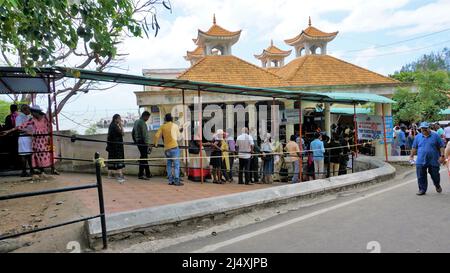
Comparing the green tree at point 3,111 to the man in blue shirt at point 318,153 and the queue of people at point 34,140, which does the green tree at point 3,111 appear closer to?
the queue of people at point 34,140

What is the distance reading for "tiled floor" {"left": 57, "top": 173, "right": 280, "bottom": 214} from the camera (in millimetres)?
6311

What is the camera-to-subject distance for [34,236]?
4.71 m

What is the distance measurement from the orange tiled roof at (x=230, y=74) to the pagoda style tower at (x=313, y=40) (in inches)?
229

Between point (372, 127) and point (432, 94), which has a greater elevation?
point (432, 94)

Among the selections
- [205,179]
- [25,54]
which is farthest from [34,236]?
[205,179]

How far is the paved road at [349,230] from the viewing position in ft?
14.7

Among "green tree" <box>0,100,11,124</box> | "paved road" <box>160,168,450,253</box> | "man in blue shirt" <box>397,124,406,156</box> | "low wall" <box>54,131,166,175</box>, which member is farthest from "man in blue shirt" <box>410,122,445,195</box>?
"green tree" <box>0,100,11,124</box>

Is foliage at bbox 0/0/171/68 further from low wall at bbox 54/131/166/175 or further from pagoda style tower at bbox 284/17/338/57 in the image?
pagoda style tower at bbox 284/17/338/57

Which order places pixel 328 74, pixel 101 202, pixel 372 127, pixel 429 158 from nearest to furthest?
pixel 101 202 < pixel 429 158 < pixel 372 127 < pixel 328 74

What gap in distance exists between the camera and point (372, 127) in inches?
564

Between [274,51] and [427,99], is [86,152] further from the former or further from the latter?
[274,51]

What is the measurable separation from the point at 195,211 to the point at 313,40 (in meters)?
20.9

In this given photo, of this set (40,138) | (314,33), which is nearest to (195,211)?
(40,138)

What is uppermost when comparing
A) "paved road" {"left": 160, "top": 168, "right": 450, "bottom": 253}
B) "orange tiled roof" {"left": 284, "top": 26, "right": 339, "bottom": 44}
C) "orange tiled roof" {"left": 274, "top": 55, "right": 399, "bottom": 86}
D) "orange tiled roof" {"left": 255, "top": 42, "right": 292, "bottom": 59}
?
"orange tiled roof" {"left": 255, "top": 42, "right": 292, "bottom": 59}
